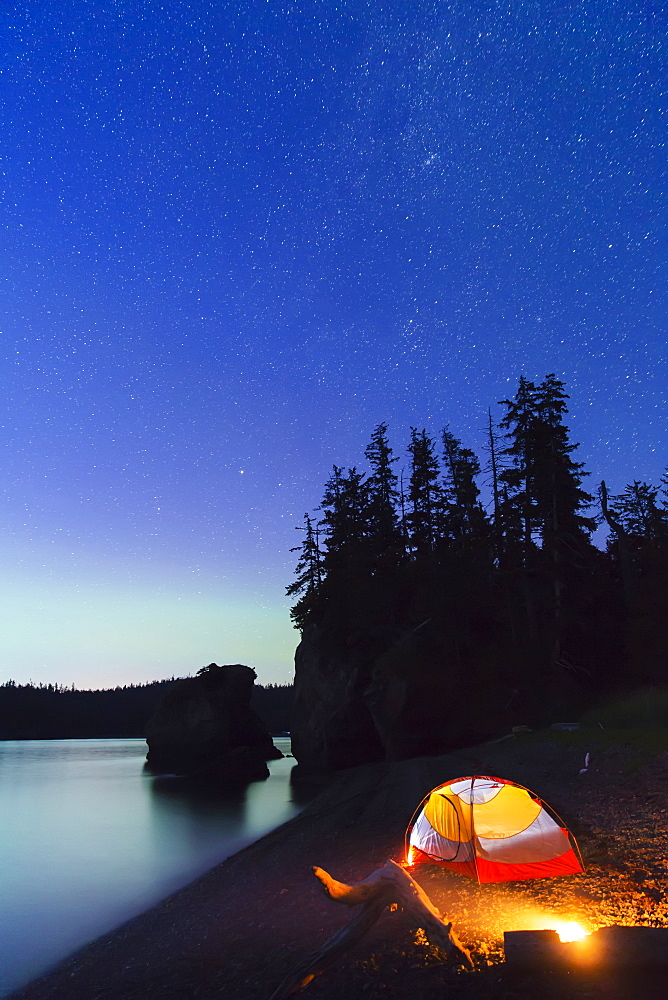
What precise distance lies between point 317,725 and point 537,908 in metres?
39.6

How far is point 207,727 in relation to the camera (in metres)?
55.8

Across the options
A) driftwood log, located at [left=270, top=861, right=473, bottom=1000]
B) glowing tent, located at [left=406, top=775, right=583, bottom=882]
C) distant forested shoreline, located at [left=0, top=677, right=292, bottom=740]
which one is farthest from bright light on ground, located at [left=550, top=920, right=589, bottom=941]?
distant forested shoreline, located at [left=0, top=677, right=292, bottom=740]

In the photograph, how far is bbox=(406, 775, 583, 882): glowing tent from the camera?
10.9m

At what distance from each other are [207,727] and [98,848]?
29001mm

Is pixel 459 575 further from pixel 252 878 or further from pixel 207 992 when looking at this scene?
pixel 207 992

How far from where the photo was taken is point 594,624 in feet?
128

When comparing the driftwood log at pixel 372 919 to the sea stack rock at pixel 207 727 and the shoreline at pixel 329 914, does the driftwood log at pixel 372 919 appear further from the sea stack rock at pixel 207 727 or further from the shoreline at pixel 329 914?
the sea stack rock at pixel 207 727

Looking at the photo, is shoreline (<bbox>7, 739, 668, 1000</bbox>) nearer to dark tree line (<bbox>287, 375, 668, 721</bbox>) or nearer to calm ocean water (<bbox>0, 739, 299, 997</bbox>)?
calm ocean water (<bbox>0, 739, 299, 997</bbox>)

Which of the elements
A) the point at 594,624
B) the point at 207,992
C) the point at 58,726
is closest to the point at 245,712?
the point at 594,624

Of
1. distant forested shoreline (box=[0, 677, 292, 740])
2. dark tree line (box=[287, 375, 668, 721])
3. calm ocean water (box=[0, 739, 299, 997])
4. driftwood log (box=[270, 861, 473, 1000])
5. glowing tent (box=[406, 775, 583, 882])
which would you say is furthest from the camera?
distant forested shoreline (box=[0, 677, 292, 740])

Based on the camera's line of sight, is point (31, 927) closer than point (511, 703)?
Yes

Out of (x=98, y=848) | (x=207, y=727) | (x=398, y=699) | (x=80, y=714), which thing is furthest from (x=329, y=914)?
(x=80, y=714)

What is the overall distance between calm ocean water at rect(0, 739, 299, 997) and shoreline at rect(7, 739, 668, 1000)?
1798 millimetres

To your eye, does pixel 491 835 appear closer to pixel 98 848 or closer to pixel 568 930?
pixel 568 930
